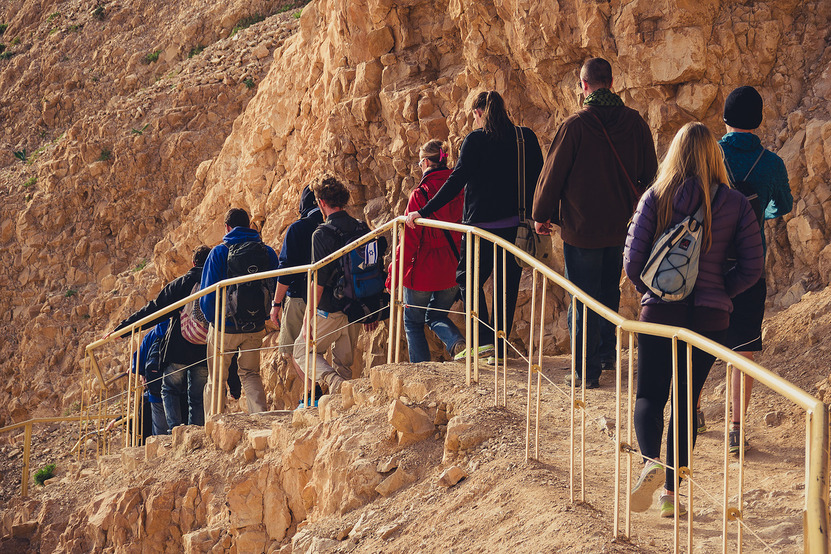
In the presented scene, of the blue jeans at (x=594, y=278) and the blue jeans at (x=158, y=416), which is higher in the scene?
the blue jeans at (x=594, y=278)

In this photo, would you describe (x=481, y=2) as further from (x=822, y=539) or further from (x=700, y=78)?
(x=822, y=539)

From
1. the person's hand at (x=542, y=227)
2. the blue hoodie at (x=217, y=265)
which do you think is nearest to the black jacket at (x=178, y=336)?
the blue hoodie at (x=217, y=265)

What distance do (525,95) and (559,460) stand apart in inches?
244

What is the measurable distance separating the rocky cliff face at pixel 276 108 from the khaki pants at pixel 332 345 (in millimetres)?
2574

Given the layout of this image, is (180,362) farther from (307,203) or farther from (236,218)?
(307,203)

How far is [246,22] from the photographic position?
68.3ft

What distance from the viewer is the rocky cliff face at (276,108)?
809 cm

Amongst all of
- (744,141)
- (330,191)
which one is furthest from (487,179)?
(744,141)

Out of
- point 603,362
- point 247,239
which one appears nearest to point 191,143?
point 247,239

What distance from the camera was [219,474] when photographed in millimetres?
7066

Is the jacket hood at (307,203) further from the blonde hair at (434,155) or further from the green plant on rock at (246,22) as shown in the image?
the green plant on rock at (246,22)

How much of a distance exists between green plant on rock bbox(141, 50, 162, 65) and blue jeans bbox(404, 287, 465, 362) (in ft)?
55.2

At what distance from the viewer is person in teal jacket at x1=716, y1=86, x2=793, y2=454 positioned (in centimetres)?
498

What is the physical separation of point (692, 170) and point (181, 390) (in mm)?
6205
